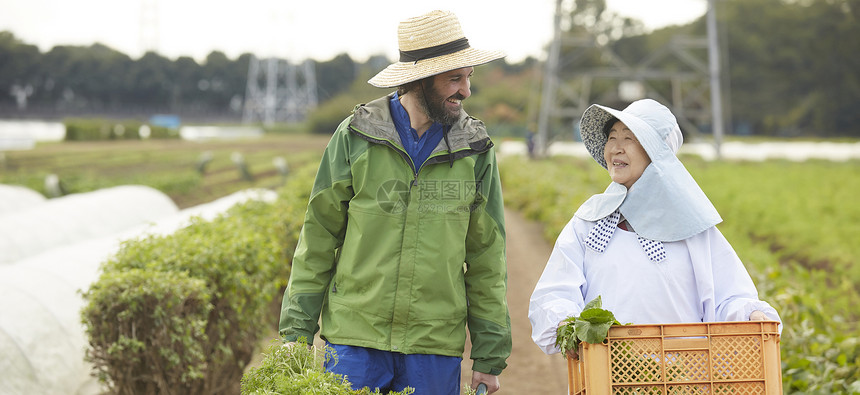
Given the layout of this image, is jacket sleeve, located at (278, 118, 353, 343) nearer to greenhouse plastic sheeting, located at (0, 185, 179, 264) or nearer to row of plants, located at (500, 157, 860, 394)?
row of plants, located at (500, 157, 860, 394)

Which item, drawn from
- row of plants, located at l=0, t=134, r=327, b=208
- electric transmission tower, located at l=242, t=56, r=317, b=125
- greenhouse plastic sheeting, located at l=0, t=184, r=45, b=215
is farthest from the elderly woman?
electric transmission tower, located at l=242, t=56, r=317, b=125

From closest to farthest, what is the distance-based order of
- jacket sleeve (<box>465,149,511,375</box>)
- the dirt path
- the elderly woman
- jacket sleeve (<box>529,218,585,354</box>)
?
1. jacket sleeve (<box>529,218,585,354</box>)
2. the elderly woman
3. jacket sleeve (<box>465,149,511,375</box>)
4. the dirt path

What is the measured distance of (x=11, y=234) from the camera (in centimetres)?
951

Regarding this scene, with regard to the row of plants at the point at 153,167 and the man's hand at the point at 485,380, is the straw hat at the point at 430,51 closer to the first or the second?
the man's hand at the point at 485,380

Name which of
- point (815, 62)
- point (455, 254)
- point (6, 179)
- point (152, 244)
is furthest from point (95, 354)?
point (815, 62)

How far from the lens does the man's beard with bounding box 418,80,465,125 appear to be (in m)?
2.81

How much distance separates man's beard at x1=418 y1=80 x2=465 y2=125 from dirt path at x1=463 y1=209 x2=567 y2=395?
1.16 meters

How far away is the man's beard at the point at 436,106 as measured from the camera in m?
2.81

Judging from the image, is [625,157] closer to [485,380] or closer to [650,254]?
[650,254]

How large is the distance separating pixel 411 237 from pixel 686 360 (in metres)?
1.01

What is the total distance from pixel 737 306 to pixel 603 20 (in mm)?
62615

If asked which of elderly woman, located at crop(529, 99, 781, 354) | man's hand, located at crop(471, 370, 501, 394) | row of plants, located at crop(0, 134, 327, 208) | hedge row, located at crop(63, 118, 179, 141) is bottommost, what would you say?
man's hand, located at crop(471, 370, 501, 394)

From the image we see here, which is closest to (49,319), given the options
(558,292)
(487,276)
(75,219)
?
(487,276)

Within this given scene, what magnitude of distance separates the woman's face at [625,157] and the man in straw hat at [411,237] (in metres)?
0.46
